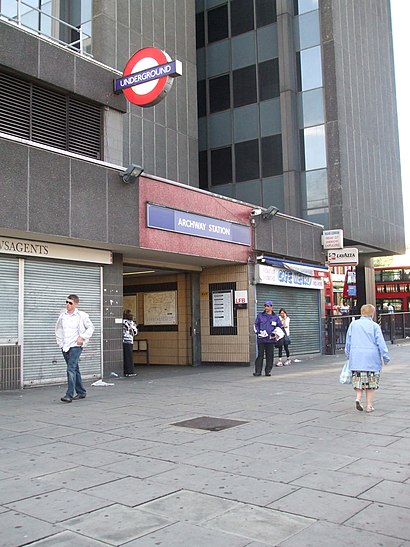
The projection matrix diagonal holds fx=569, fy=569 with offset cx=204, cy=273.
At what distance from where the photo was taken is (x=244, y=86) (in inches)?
1031

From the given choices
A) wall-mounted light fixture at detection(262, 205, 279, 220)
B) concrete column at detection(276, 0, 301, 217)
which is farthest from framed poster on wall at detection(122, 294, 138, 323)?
concrete column at detection(276, 0, 301, 217)

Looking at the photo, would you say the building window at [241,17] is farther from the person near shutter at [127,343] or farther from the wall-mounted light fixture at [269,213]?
the person near shutter at [127,343]

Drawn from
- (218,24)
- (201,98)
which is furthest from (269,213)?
(218,24)

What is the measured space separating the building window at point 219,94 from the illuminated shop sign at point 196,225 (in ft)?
37.7

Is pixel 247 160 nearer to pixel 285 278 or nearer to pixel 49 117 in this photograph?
pixel 285 278

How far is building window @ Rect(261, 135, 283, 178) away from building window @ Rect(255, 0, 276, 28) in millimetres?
5343

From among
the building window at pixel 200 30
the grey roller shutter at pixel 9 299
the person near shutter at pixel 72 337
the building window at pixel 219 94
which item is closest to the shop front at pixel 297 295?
the grey roller shutter at pixel 9 299

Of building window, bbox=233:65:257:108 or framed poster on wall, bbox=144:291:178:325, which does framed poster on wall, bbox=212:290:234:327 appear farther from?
building window, bbox=233:65:257:108

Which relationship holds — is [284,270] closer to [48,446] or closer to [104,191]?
[104,191]

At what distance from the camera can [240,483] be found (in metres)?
4.92

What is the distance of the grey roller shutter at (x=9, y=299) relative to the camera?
1134 centimetres

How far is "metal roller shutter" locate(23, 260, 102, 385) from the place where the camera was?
11875mm

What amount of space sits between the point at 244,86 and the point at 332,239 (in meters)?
9.49

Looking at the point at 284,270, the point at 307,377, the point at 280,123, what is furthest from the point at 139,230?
the point at 280,123
